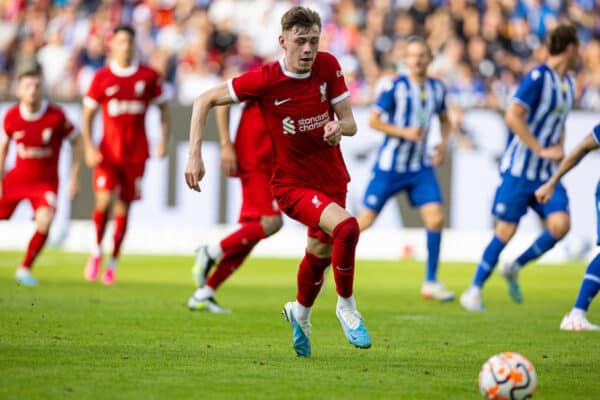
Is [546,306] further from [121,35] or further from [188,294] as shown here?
[121,35]

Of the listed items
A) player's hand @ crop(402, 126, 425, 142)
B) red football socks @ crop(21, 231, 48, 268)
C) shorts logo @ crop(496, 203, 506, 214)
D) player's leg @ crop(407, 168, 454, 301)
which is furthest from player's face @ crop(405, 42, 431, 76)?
red football socks @ crop(21, 231, 48, 268)

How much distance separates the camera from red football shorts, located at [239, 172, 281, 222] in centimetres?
1006

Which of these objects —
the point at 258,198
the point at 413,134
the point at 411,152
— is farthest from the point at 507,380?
the point at 411,152

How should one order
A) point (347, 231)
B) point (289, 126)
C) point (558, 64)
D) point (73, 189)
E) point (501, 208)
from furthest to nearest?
point (73, 189), point (501, 208), point (558, 64), point (289, 126), point (347, 231)

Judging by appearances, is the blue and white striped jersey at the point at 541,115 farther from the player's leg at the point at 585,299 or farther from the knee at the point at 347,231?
the knee at the point at 347,231

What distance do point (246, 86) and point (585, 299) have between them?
349 cm

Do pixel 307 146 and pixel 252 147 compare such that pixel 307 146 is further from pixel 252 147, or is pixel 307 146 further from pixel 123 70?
pixel 123 70

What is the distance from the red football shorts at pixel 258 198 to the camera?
33.0 ft

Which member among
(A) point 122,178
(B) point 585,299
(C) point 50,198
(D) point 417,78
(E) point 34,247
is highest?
(D) point 417,78

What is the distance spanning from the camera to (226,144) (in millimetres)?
10039

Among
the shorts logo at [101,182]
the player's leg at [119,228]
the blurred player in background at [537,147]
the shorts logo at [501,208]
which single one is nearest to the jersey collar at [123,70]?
the shorts logo at [101,182]

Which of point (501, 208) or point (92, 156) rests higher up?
point (92, 156)

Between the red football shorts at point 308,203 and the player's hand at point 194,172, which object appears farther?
the red football shorts at point 308,203

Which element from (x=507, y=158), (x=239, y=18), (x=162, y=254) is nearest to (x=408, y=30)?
(x=239, y=18)
